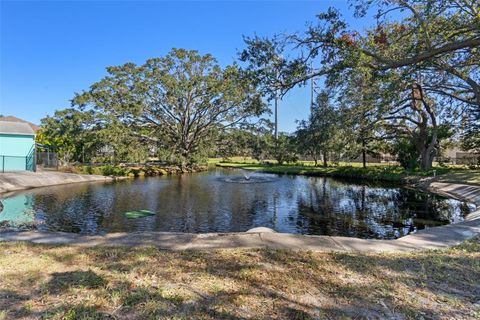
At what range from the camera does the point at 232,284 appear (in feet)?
11.3

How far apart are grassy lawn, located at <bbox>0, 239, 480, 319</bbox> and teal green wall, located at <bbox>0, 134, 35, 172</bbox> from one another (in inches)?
763

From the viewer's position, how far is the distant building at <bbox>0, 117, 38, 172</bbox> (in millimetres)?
20812

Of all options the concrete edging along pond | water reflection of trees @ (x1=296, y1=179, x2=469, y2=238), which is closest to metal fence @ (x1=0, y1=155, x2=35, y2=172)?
the concrete edging along pond

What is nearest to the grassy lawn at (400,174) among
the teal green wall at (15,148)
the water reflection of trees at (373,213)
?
the water reflection of trees at (373,213)

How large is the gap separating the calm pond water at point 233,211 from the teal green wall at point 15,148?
6105 millimetres

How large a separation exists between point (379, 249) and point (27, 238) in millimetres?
6366

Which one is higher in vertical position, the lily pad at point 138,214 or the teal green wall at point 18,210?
the teal green wall at point 18,210

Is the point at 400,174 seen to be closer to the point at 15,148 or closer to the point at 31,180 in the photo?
the point at 31,180

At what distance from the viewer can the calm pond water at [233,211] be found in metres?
9.02

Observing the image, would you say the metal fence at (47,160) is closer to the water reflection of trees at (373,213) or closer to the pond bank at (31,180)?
the pond bank at (31,180)

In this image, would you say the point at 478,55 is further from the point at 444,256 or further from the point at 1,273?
the point at 1,273

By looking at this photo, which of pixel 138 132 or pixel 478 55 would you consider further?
pixel 138 132

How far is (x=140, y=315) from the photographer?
2.73 m

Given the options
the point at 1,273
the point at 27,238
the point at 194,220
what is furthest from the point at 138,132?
the point at 1,273
